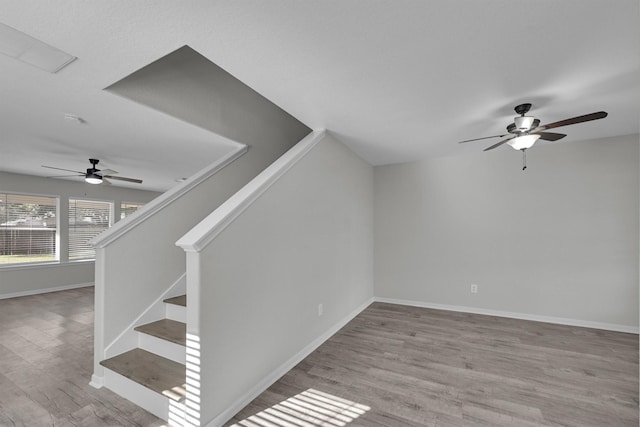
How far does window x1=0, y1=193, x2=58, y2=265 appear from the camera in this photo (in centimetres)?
543

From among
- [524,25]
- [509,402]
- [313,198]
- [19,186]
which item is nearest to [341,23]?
[524,25]

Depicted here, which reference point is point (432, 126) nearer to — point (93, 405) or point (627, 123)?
point (627, 123)

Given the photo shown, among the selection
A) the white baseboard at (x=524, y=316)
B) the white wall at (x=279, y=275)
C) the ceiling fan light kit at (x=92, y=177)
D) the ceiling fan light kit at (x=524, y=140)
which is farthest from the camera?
the ceiling fan light kit at (x=92, y=177)

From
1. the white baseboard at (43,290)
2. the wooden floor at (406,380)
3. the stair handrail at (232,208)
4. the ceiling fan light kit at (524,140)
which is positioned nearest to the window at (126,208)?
the white baseboard at (43,290)

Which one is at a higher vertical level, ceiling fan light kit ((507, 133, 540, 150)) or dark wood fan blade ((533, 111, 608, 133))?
dark wood fan blade ((533, 111, 608, 133))

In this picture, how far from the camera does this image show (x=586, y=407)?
207cm

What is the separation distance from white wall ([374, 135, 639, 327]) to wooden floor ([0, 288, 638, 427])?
1.67ft

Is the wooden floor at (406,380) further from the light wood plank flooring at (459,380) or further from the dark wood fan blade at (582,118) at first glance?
the dark wood fan blade at (582,118)

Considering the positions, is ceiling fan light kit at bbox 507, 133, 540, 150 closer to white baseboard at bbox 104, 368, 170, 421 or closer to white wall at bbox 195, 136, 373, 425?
white wall at bbox 195, 136, 373, 425

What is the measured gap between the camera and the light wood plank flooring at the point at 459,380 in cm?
198

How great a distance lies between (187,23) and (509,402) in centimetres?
321

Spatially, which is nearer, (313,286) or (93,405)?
(93,405)

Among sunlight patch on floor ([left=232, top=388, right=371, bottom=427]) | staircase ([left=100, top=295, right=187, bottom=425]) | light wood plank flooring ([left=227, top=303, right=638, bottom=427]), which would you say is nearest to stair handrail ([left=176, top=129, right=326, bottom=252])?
staircase ([left=100, top=295, right=187, bottom=425])

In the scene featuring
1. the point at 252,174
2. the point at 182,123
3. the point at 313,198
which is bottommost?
the point at 313,198
